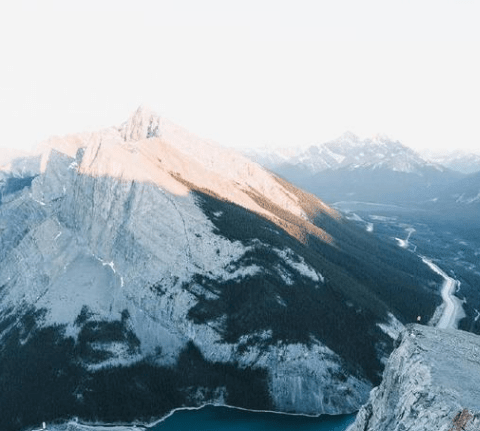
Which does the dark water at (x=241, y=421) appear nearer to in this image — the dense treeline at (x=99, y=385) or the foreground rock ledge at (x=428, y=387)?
the dense treeline at (x=99, y=385)

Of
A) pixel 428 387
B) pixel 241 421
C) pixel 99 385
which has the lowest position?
pixel 99 385

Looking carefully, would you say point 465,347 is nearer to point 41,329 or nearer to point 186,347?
point 186,347

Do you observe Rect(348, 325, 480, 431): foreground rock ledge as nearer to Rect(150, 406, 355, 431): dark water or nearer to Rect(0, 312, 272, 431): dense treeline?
Rect(150, 406, 355, 431): dark water

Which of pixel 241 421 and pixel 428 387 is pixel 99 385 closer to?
pixel 241 421

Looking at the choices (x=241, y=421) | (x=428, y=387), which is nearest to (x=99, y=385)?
(x=241, y=421)

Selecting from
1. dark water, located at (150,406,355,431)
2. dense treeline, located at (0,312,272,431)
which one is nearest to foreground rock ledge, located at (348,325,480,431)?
dark water, located at (150,406,355,431)
